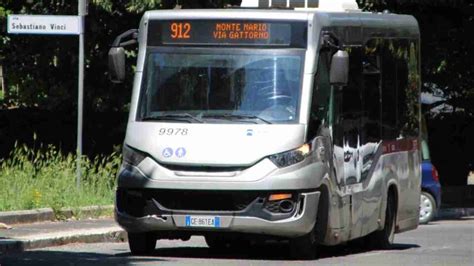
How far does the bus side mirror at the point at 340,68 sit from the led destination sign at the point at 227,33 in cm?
40

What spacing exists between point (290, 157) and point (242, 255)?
182cm

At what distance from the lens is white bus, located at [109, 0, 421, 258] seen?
1486 centimetres

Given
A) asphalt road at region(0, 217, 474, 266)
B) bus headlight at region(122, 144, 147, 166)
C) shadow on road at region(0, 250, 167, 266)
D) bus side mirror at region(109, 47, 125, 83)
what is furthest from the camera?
bus side mirror at region(109, 47, 125, 83)

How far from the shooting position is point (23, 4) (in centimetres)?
2956

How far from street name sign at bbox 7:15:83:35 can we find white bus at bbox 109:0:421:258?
4458mm

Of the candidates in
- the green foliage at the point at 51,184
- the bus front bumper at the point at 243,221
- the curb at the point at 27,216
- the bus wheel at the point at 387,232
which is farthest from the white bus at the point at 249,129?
the green foliage at the point at 51,184

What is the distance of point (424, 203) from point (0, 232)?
986cm

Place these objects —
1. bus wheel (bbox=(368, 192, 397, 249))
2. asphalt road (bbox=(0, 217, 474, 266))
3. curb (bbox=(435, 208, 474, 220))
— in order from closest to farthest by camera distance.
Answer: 1. asphalt road (bbox=(0, 217, 474, 266))
2. bus wheel (bbox=(368, 192, 397, 249))
3. curb (bbox=(435, 208, 474, 220))

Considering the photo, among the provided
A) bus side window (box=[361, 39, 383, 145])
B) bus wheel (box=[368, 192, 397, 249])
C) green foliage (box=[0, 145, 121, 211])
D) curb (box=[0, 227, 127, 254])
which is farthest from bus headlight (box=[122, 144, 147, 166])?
green foliage (box=[0, 145, 121, 211])

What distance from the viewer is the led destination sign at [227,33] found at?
1555 cm

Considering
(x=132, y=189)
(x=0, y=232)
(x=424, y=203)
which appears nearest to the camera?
(x=132, y=189)

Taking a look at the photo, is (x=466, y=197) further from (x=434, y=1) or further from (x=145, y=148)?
(x=145, y=148)

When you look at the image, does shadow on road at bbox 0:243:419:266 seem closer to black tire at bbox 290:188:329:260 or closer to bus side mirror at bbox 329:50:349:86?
black tire at bbox 290:188:329:260

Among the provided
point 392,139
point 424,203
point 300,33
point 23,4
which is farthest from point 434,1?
point 300,33
